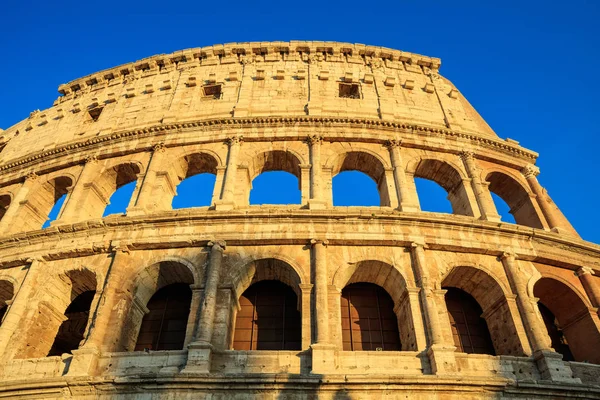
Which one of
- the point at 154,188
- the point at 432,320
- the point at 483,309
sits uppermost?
the point at 154,188

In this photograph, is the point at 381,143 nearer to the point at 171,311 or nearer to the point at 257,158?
the point at 257,158

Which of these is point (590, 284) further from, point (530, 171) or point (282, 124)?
point (282, 124)

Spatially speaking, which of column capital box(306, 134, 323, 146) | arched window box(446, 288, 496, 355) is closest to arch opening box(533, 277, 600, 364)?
arched window box(446, 288, 496, 355)

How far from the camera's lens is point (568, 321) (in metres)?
12.5

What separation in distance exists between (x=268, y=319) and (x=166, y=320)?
2.92 meters

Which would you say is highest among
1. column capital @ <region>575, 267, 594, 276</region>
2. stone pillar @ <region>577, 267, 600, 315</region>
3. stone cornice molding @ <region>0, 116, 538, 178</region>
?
stone cornice molding @ <region>0, 116, 538, 178</region>

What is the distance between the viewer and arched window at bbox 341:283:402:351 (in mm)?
11398

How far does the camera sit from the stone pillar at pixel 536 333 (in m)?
9.88

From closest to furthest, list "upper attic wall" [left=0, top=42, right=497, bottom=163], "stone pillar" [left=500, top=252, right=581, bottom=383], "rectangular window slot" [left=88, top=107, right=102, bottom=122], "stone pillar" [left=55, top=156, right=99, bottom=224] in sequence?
"stone pillar" [left=500, top=252, right=581, bottom=383] → "stone pillar" [left=55, top=156, right=99, bottom=224] → "upper attic wall" [left=0, top=42, right=497, bottom=163] → "rectangular window slot" [left=88, top=107, right=102, bottom=122]

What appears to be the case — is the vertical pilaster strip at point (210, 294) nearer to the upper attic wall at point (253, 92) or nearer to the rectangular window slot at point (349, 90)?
the upper attic wall at point (253, 92)

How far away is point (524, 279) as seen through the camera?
11953 mm

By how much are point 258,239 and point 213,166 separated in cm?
481

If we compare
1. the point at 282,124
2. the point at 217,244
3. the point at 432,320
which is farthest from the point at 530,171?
the point at 217,244

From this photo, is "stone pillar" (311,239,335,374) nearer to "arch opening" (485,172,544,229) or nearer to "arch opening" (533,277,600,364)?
"arch opening" (533,277,600,364)
